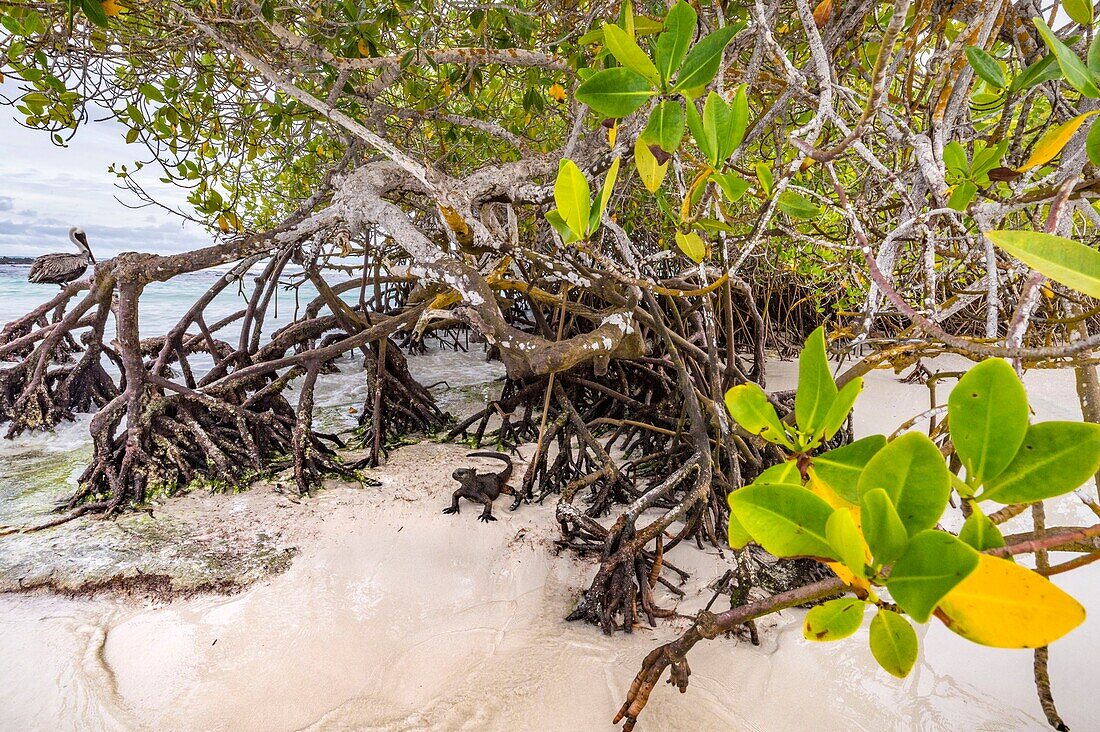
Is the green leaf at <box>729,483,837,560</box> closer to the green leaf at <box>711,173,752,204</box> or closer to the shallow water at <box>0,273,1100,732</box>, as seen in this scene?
A: the green leaf at <box>711,173,752,204</box>

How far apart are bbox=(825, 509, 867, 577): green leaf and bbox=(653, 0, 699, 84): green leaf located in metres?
0.54

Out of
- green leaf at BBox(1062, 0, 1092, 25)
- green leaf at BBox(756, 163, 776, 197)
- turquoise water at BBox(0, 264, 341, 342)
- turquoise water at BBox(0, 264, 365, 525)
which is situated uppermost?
green leaf at BBox(1062, 0, 1092, 25)

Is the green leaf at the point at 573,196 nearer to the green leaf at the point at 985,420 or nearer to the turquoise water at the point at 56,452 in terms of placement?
the green leaf at the point at 985,420

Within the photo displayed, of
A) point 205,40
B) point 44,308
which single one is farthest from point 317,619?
point 44,308

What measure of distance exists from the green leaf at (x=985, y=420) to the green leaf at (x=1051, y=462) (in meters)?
0.02

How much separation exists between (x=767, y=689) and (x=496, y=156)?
321cm

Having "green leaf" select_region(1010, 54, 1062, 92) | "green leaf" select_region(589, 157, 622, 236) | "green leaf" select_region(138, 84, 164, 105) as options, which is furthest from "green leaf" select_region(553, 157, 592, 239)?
"green leaf" select_region(138, 84, 164, 105)

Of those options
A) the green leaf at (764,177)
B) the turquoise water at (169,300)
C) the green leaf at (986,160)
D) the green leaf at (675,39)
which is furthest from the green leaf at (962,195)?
the turquoise water at (169,300)

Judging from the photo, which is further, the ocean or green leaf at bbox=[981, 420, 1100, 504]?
the ocean

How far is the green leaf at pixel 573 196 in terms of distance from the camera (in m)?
0.70

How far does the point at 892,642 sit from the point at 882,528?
0.13 meters

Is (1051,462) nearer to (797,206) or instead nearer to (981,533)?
(981,533)

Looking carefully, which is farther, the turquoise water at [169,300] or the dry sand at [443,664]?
the turquoise water at [169,300]

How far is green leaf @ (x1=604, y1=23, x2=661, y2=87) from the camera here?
602mm
